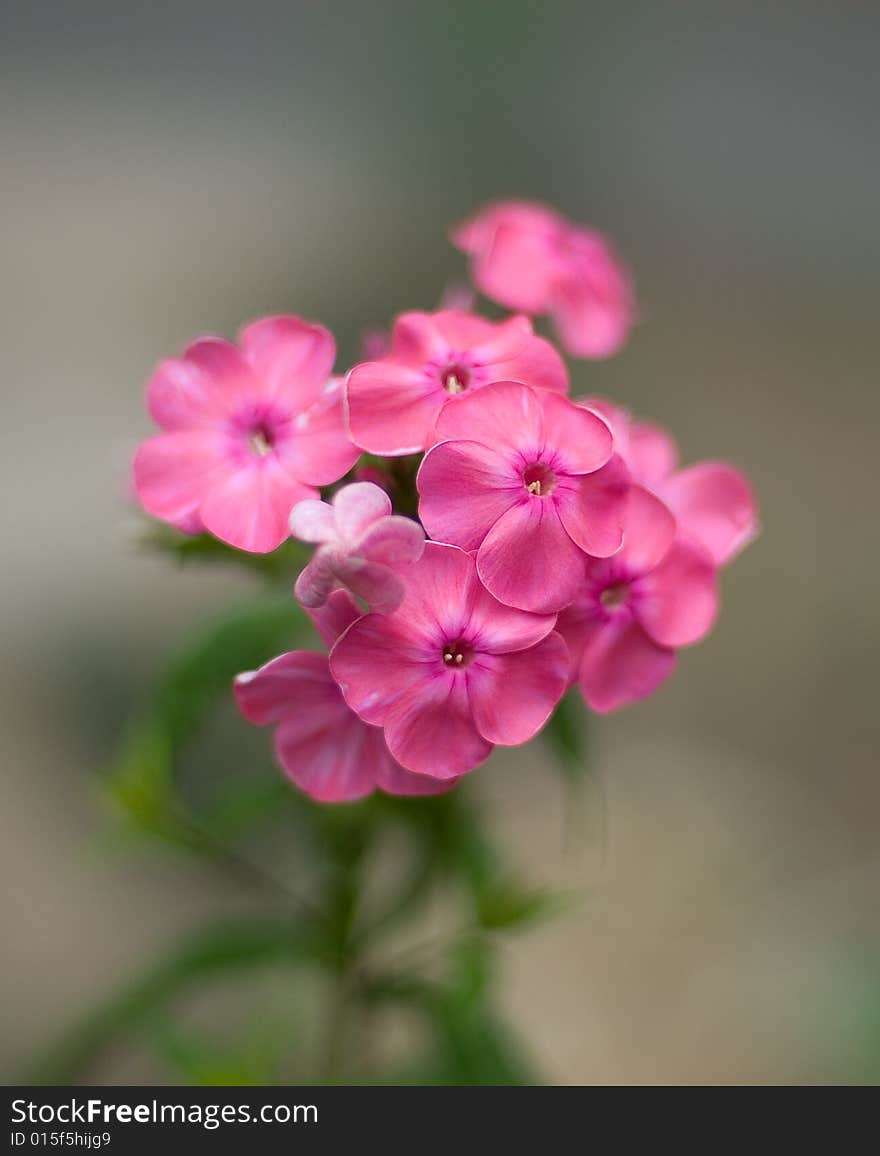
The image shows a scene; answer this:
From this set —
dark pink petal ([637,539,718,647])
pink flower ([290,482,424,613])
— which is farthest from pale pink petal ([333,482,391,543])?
dark pink petal ([637,539,718,647])

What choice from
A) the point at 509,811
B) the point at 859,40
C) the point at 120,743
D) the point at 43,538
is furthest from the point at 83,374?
the point at 859,40

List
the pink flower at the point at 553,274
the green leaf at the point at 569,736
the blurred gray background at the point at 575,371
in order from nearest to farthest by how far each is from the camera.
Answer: the green leaf at the point at 569,736
the pink flower at the point at 553,274
the blurred gray background at the point at 575,371

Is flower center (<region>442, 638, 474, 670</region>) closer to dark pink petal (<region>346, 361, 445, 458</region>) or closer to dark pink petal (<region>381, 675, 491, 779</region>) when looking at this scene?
dark pink petal (<region>381, 675, 491, 779</region>)

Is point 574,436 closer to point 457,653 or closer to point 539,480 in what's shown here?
point 539,480

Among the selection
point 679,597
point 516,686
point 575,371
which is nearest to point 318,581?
point 516,686

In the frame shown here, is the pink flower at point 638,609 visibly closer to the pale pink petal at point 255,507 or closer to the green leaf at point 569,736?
the green leaf at point 569,736

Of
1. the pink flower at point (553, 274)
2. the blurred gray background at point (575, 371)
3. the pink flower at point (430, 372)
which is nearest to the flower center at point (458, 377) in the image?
the pink flower at point (430, 372)
